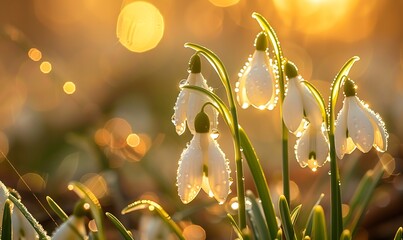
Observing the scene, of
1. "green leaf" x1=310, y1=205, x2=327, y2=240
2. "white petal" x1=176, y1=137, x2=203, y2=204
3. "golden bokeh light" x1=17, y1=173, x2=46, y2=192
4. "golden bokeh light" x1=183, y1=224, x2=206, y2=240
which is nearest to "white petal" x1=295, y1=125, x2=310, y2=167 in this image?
"green leaf" x1=310, y1=205, x2=327, y2=240

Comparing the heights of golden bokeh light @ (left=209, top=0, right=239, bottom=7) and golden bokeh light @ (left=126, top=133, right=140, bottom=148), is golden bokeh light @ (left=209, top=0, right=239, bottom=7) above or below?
above

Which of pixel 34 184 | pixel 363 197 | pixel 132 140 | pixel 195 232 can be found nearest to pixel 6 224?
pixel 363 197

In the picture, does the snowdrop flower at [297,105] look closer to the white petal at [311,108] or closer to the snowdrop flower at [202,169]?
the white petal at [311,108]

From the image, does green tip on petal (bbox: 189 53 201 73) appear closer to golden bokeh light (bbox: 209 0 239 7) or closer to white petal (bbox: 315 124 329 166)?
white petal (bbox: 315 124 329 166)

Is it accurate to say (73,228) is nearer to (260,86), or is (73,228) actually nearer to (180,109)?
(180,109)

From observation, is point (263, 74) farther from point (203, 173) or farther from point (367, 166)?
point (367, 166)

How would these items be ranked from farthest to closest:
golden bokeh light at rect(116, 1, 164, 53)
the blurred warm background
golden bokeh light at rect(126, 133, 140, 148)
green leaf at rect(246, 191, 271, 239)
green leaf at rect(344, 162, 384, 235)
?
1. golden bokeh light at rect(116, 1, 164, 53)
2. golden bokeh light at rect(126, 133, 140, 148)
3. the blurred warm background
4. green leaf at rect(344, 162, 384, 235)
5. green leaf at rect(246, 191, 271, 239)
